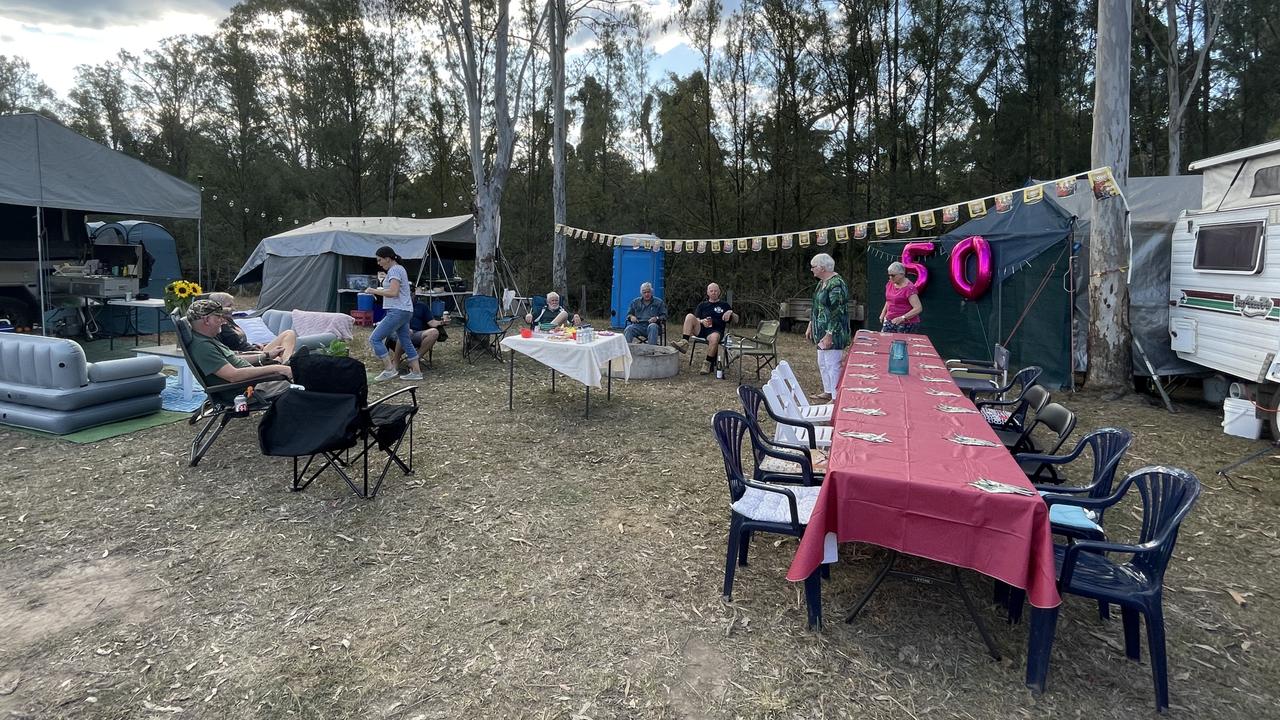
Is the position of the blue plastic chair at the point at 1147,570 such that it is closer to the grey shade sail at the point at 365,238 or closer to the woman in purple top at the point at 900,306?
the woman in purple top at the point at 900,306

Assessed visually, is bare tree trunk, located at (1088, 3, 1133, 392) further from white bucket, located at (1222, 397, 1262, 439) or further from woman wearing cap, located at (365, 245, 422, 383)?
woman wearing cap, located at (365, 245, 422, 383)

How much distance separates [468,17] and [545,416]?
918cm

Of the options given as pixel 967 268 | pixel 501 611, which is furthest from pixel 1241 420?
pixel 501 611

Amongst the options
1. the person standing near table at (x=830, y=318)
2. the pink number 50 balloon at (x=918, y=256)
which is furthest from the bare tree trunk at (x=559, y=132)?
the person standing near table at (x=830, y=318)

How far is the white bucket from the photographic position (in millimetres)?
5363

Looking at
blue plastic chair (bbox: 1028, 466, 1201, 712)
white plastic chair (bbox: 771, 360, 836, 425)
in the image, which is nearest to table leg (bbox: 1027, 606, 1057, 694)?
blue plastic chair (bbox: 1028, 466, 1201, 712)

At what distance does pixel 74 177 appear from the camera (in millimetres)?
7312

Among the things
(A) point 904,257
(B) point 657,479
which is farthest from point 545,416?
(A) point 904,257

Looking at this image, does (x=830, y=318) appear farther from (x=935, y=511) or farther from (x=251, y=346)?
(x=251, y=346)

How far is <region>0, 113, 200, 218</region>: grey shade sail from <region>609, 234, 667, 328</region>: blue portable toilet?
686cm

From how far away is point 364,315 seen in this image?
12.3 meters

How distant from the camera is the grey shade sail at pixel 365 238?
1140 centimetres

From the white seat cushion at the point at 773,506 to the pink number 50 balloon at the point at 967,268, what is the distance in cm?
643

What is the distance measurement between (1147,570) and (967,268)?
7058 millimetres
